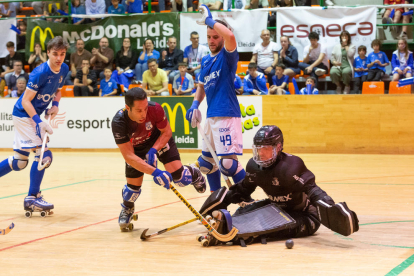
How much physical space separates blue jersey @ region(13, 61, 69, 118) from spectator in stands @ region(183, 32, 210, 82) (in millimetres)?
8101

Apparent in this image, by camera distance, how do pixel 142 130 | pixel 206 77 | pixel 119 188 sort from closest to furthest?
pixel 142 130
pixel 206 77
pixel 119 188

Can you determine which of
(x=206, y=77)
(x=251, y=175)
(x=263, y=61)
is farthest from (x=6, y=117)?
(x=251, y=175)

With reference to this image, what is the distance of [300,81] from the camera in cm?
1417

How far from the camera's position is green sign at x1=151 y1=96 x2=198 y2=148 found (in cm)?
1335

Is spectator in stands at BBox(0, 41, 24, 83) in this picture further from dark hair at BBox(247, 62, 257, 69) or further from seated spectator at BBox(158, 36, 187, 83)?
dark hair at BBox(247, 62, 257, 69)

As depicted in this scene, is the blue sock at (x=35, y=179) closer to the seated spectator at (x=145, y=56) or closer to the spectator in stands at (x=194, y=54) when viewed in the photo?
the spectator in stands at (x=194, y=54)

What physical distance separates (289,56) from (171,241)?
1002cm

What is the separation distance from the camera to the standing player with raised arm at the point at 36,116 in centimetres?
639

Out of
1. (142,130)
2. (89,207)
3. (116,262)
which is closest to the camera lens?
(116,262)

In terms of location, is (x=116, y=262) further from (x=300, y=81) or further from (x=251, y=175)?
(x=300, y=81)

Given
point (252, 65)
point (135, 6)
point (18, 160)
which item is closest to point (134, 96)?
point (18, 160)

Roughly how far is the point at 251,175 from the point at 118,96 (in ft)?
31.6

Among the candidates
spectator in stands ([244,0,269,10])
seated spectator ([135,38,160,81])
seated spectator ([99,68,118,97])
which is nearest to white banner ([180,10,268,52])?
spectator in stands ([244,0,269,10])

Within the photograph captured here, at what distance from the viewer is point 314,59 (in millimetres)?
14094
